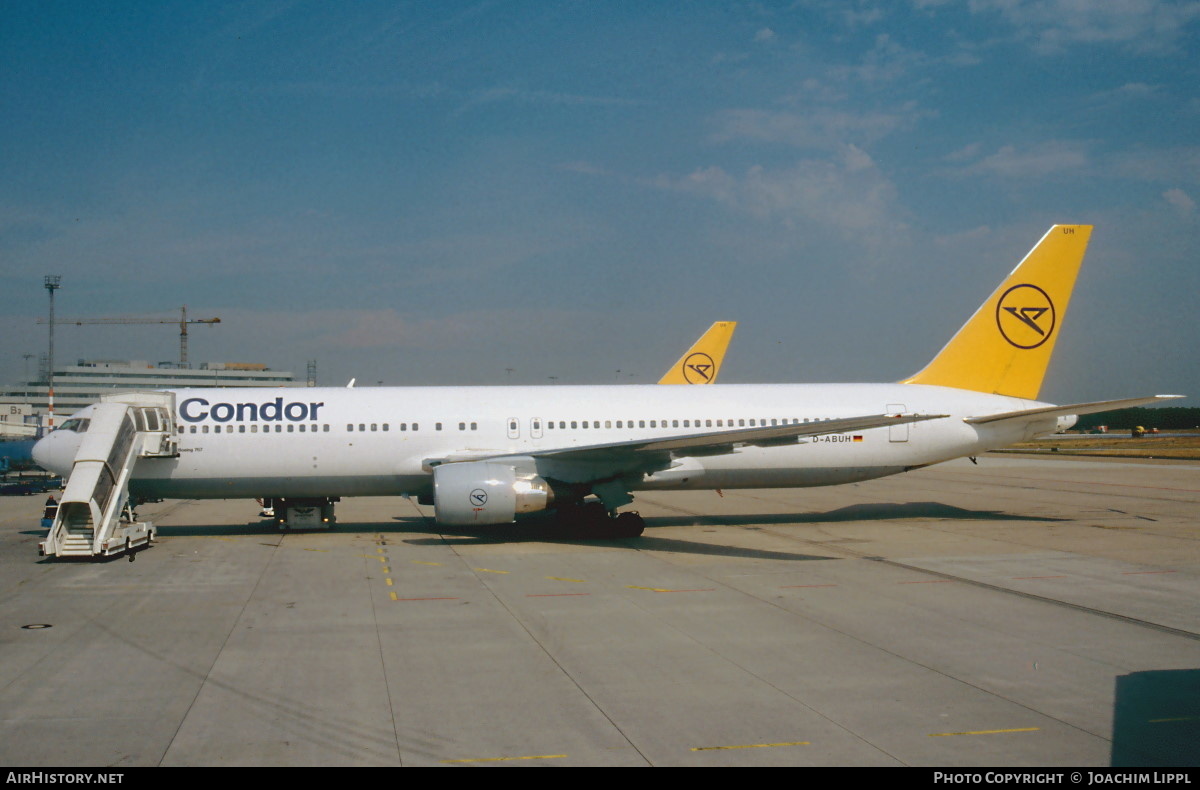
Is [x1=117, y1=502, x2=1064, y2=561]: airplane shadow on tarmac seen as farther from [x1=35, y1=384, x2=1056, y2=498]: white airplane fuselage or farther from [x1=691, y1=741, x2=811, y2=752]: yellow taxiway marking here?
[x1=691, y1=741, x2=811, y2=752]: yellow taxiway marking

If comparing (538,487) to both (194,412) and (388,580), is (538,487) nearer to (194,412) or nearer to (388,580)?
(388,580)

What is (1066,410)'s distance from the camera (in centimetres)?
2106

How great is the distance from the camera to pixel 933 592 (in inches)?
513

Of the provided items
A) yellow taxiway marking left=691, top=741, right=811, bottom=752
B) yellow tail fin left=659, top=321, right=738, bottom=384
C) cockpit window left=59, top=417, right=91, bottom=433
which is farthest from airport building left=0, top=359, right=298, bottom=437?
yellow taxiway marking left=691, top=741, right=811, bottom=752

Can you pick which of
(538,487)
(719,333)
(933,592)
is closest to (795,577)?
(933,592)

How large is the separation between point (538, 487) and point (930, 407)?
11.3 m

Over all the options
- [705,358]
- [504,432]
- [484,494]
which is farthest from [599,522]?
[705,358]

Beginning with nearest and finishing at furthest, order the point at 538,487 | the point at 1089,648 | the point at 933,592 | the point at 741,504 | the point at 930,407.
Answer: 1. the point at 1089,648
2. the point at 933,592
3. the point at 538,487
4. the point at 930,407
5. the point at 741,504

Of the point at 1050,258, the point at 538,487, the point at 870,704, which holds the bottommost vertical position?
the point at 870,704

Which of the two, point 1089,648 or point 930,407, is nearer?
point 1089,648

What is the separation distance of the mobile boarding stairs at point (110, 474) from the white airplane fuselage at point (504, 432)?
62 centimetres

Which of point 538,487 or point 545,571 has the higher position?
point 538,487

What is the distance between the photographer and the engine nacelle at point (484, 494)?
1770 cm

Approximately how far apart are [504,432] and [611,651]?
11552mm
